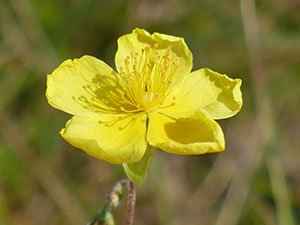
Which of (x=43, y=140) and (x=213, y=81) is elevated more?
(x=213, y=81)

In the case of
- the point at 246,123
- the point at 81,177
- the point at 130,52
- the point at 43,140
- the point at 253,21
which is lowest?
the point at 246,123

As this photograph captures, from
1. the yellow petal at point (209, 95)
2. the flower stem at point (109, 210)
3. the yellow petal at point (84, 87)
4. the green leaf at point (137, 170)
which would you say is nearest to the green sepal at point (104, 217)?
the flower stem at point (109, 210)

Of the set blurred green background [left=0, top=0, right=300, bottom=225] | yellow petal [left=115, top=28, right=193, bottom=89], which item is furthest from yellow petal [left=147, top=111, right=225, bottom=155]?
blurred green background [left=0, top=0, right=300, bottom=225]

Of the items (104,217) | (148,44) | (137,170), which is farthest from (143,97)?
(104,217)

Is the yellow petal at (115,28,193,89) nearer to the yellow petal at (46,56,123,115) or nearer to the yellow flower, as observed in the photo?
the yellow flower

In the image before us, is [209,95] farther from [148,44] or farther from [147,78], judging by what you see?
[148,44]

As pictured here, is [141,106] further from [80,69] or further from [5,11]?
[5,11]

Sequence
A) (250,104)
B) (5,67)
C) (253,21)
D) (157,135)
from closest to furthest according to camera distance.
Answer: (157,135), (253,21), (5,67), (250,104)

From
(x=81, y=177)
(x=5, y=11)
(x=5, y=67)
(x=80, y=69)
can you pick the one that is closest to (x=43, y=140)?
(x=81, y=177)
